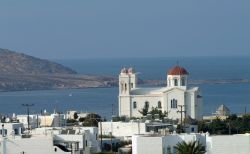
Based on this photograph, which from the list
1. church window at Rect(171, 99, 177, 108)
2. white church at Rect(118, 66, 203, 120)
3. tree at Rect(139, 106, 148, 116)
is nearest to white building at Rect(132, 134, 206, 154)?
tree at Rect(139, 106, 148, 116)

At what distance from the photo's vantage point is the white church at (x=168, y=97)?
76938 millimetres

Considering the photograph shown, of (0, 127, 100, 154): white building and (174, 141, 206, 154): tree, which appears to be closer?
(174, 141, 206, 154): tree

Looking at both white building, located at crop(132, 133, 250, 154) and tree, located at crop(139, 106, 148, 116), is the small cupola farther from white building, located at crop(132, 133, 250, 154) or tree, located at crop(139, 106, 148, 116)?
white building, located at crop(132, 133, 250, 154)

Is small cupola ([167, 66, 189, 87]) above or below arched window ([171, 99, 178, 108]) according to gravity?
above

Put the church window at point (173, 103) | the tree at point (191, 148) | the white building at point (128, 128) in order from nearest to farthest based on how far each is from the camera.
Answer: the tree at point (191, 148) → the white building at point (128, 128) → the church window at point (173, 103)

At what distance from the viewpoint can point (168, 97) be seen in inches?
3044

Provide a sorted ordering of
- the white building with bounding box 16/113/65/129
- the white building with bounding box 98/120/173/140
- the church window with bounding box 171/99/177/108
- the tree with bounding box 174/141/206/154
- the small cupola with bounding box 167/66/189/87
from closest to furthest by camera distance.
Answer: the tree with bounding box 174/141/206/154 → the white building with bounding box 98/120/173/140 → the white building with bounding box 16/113/65/129 → the church window with bounding box 171/99/177/108 → the small cupola with bounding box 167/66/189/87

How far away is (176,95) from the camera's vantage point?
77438mm

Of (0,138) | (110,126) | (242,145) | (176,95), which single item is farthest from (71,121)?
(242,145)

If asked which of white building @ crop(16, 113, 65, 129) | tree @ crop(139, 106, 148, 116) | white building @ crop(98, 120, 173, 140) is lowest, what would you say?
white building @ crop(98, 120, 173, 140)

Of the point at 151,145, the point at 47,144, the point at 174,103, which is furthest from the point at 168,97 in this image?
the point at 151,145

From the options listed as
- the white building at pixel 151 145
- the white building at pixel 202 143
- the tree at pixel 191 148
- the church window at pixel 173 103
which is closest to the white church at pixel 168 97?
the church window at pixel 173 103

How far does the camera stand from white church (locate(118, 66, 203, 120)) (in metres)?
76.9

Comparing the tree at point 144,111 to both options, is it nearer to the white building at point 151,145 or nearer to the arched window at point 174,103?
the arched window at point 174,103
